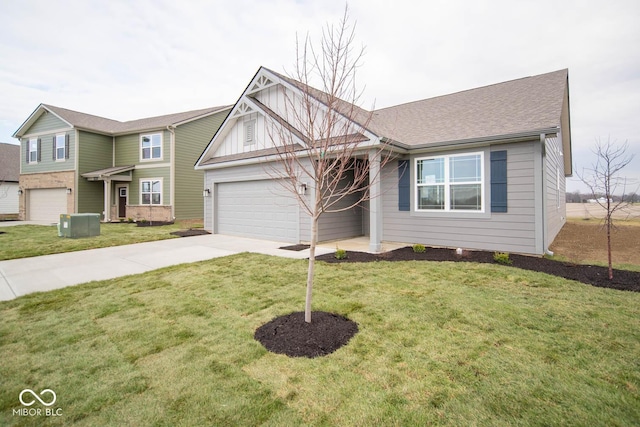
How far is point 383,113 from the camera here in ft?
41.2

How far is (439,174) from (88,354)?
27.3ft

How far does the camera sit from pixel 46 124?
1997cm

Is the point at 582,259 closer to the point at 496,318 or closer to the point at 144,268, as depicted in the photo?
the point at 496,318

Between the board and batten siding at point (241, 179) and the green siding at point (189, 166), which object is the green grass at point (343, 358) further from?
the green siding at point (189, 166)

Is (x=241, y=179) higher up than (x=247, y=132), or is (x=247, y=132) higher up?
(x=247, y=132)

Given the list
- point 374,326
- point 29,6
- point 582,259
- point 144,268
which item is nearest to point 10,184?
point 29,6

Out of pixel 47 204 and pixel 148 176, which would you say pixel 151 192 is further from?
pixel 47 204

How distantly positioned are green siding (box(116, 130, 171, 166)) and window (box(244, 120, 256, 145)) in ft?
28.0

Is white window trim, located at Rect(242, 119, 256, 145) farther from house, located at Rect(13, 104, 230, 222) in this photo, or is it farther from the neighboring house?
the neighboring house

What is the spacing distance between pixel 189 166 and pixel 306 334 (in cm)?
1771

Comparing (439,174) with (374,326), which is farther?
(439,174)

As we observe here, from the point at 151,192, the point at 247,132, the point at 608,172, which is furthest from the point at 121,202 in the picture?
the point at 608,172

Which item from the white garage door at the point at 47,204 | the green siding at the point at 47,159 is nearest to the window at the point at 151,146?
the green siding at the point at 47,159

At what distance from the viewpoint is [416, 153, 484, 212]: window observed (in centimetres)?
786
